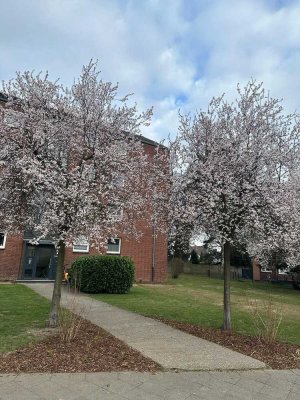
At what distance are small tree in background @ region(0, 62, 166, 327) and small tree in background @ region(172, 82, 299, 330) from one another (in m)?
1.13

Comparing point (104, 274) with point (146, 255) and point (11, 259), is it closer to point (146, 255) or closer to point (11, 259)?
point (11, 259)

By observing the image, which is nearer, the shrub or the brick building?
the shrub

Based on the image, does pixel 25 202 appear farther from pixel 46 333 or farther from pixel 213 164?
pixel 213 164

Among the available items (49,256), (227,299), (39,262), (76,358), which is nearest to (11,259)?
(39,262)

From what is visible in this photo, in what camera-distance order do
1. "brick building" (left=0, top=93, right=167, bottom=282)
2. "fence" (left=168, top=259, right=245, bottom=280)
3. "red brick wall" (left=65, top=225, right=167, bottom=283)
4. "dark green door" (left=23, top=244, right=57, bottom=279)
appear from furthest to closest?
1. "fence" (left=168, top=259, right=245, bottom=280)
2. "red brick wall" (left=65, top=225, right=167, bottom=283)
3. "dark green door" (left=23, top=244, right=57, bottom=279)
4. "brick building" (left=0, top=93, right=167, bottom=282)

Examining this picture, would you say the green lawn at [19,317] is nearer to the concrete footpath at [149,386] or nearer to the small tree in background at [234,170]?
the concrete footpath at [149,386]

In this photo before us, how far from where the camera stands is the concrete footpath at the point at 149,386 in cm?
420

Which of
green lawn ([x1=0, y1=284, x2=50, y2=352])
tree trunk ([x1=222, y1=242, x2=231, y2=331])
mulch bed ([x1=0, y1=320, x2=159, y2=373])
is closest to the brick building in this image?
green lawn ([x1=0, y1=284, x2=50, y2=352])

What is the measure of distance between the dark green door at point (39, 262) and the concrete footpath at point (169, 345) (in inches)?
428

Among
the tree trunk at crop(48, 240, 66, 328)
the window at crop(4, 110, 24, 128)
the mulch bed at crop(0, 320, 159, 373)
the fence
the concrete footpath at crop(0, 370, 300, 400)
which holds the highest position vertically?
the window at crop(4, 110, 24, 128)

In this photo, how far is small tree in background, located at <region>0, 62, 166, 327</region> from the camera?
6.84 m

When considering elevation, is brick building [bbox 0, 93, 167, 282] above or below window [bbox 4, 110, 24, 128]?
below

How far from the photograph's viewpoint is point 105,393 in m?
4.26

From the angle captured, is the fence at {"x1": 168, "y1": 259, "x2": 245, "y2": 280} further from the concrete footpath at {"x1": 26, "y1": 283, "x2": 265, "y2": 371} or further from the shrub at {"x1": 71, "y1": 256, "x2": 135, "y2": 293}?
the concrete footpath at {"x1": 26, "y1": 283, "x2": 265, "y2": 371}
